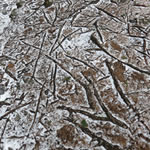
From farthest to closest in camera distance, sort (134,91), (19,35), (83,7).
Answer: (83,7) < (19,35) < (134,91)

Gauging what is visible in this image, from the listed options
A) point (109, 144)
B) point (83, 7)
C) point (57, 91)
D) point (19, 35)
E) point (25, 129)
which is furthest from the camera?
point (83, 7)

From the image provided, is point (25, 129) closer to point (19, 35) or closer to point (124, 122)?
point (124, 122)

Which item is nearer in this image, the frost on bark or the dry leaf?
the frost on bark

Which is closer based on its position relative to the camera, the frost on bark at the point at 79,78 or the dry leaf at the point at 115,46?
the frost on bark at the point at 79,78

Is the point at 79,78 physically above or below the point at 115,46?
below

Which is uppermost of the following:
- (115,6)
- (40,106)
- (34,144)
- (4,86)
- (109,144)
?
(115,6)

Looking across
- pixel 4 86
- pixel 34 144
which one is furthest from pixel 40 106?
pixel 4 86

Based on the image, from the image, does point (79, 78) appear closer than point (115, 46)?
Yes

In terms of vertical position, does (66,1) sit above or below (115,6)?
above
